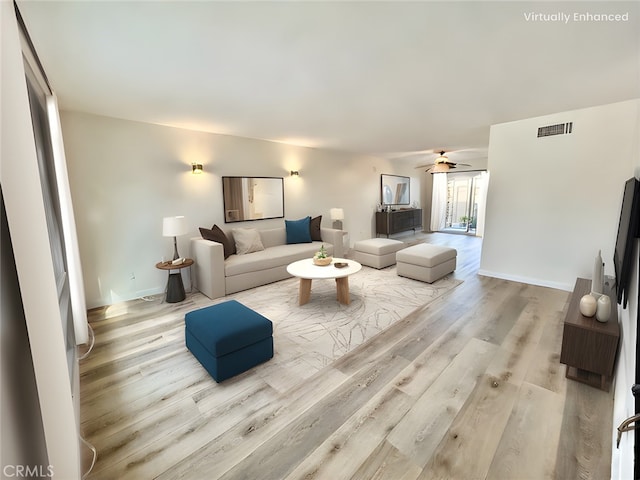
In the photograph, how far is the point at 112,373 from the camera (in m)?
2.20

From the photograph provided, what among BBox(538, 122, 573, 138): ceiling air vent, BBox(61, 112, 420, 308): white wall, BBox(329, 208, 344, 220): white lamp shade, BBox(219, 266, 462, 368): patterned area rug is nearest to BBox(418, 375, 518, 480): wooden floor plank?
BBox(219, 266, 462, 368): patterned area rug

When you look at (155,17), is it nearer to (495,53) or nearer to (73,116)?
(495,53)

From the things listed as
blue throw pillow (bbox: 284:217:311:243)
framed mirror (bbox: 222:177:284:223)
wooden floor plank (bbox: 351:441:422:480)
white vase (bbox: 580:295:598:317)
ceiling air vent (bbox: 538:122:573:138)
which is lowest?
wooden floor plank (bbox: 351:441:422:480)

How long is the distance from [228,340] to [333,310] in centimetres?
154

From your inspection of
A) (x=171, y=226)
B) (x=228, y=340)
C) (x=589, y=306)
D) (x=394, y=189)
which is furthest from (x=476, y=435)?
(x=394, y=189)

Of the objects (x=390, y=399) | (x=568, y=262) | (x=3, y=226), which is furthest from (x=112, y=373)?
(x=568, y=262)

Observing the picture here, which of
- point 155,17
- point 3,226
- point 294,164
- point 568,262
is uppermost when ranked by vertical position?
point 155,17

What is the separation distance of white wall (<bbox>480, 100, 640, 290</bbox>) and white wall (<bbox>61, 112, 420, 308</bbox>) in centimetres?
386

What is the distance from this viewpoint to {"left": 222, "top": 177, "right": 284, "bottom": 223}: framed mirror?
456cm

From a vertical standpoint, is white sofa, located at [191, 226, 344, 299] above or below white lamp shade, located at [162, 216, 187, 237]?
below

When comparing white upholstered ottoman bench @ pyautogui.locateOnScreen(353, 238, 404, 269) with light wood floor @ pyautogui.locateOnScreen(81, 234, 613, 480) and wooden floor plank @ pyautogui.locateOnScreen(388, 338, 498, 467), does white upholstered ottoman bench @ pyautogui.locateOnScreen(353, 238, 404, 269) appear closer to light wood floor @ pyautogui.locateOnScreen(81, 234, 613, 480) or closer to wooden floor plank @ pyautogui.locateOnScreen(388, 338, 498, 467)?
light wood floor @ pyautogui.locateOnScreen(81, 234, 613, 480)

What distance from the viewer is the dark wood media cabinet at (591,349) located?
6.23 feet

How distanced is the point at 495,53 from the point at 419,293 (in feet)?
9.04

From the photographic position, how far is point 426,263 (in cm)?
417
